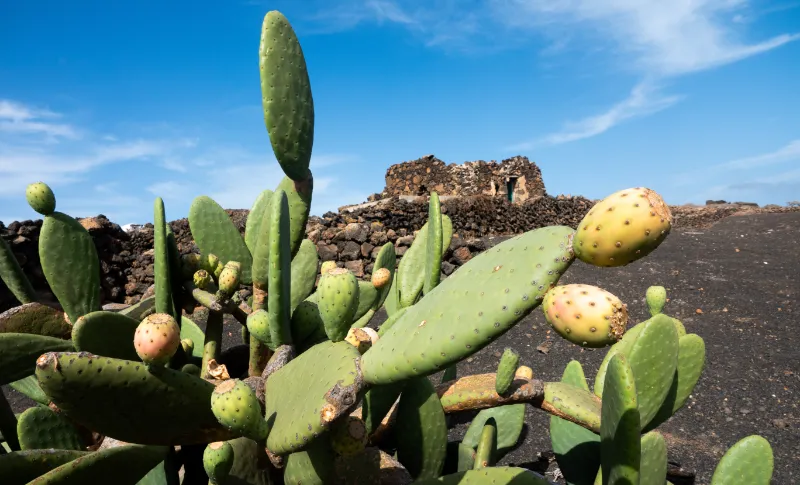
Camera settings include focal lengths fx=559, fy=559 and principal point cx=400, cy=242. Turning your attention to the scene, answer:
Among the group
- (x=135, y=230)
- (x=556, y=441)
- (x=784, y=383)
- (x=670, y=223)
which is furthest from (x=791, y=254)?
(x=135, y=230)

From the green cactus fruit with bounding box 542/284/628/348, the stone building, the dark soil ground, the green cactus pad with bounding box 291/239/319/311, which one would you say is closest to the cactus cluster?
the green cactus fruit with bounding box 542/284/628/348

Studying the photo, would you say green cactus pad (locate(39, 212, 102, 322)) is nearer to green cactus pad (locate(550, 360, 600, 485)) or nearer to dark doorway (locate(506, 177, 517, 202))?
green cactus pad (locate(550, 360, 600, 485))

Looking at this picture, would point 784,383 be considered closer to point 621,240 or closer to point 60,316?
point 621,240

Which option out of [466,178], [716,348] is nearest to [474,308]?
[716,348]

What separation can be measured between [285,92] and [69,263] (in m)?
1.17

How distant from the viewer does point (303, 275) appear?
259cm

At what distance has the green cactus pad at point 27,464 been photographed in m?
1.41

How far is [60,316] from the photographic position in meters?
2.42

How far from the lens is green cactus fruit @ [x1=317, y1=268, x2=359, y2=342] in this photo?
151 cm

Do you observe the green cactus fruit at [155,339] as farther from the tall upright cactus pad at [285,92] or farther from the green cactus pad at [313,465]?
the tall upright cactus pad at [285,92]

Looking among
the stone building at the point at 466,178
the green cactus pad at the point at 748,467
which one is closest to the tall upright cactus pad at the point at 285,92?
the green cactus pad at the point at 748,467

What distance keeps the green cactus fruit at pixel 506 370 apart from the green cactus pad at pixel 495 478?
21 cm

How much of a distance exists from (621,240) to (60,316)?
2.38 m

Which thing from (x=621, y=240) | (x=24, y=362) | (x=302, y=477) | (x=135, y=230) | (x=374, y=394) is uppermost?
(x=135, y=230)
